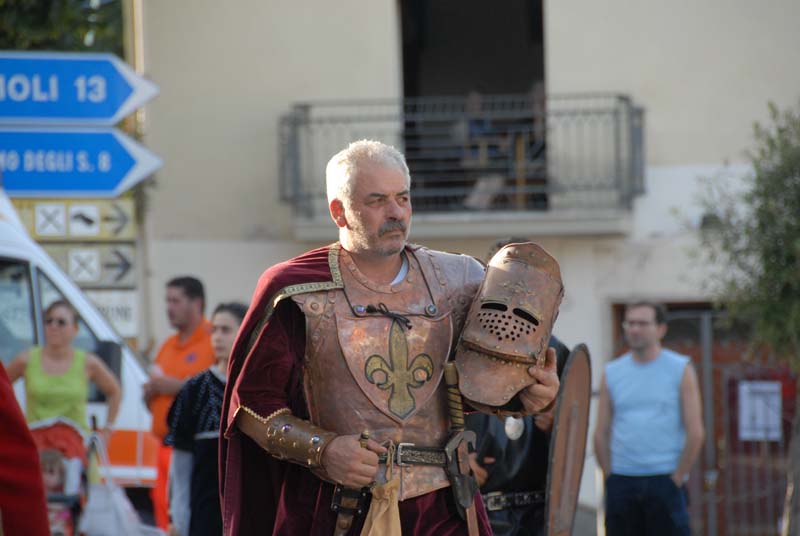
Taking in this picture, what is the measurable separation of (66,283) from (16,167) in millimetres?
837

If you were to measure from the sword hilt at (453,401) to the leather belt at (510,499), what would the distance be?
1246 millimetres

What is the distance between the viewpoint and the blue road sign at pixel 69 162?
7414 mm

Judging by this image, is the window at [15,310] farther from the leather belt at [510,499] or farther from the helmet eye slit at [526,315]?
the helmet eye slit at [526,315]

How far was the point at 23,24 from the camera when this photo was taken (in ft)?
34.5

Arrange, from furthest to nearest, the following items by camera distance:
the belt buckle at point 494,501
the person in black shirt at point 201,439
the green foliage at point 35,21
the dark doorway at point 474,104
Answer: the dark doorway at point 474,104 < the green foliage at point 35,21 < the person in black shirt at point 201,439 < the belt buckle at point 494,501

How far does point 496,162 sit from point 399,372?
1095 centimetres

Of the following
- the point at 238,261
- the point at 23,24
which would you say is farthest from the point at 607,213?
the point at 23,24

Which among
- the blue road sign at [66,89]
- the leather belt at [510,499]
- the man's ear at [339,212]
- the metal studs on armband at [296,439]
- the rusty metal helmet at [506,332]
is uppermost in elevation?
the blue road sign at [66,89]

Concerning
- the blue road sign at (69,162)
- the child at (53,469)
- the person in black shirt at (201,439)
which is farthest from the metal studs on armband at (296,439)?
the child at (53,469)

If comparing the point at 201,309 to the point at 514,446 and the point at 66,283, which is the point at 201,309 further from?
the point at 514,446

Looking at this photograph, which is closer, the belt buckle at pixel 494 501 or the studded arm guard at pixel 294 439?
the studded arm guard at pixel 294 439

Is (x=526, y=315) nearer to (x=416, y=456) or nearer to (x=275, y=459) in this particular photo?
(x=416, y=456)

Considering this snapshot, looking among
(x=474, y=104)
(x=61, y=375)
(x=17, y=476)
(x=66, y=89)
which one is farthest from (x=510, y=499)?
(x=474, y=104)

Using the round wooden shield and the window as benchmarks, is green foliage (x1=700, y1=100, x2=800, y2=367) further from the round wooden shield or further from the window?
the window
